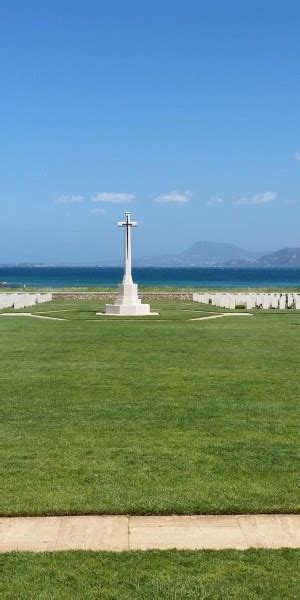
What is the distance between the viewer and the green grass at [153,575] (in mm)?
3932

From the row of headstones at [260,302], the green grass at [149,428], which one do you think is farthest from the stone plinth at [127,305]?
the green grass at [149,428]

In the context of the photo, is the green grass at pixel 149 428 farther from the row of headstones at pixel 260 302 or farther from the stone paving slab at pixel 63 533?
the row of headstones at pixel 260 302

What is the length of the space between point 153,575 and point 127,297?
27.1 metres

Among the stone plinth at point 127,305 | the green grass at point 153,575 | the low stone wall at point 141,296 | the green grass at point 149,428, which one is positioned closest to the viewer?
the green grass at point 153,575

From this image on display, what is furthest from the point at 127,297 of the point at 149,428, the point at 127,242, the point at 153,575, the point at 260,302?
the point at 153,575

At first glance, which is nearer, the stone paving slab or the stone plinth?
the stone paving slab

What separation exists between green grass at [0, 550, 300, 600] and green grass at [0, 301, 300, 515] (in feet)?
2.67

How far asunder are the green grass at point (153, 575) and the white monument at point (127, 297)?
83.1ft

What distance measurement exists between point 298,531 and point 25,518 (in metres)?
1.98

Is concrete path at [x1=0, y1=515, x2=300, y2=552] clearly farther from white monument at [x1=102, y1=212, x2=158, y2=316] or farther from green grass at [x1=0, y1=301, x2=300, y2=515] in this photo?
white monument at [x1=102, y1=212, x2=158, y2=316]

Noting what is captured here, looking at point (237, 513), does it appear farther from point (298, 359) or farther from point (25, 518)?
point (298, 359)

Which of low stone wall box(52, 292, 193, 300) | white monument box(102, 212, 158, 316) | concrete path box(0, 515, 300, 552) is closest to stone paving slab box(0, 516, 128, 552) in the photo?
concrete path box(0, 515, 300, 552)

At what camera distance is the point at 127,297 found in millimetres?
31109

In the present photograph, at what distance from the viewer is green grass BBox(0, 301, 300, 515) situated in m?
5.49
